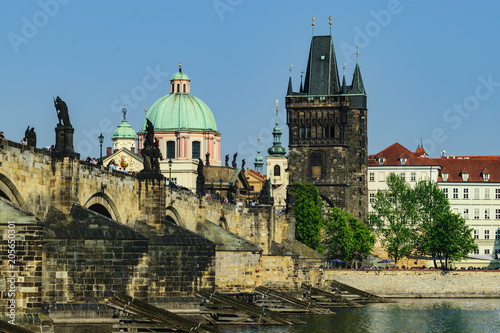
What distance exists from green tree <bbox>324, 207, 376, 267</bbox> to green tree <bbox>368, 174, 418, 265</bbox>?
2.74 meters

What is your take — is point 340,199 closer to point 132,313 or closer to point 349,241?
point 349,241

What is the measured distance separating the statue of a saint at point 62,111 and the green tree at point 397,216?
7665 cm

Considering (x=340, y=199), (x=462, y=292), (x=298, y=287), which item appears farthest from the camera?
(x=340, y=199)

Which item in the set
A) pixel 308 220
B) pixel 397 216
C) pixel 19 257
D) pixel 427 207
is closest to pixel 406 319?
pixel 19 257

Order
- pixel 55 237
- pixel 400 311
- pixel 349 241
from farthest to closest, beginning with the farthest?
pixel 349 241, pixel 400 311, pixel 55 237

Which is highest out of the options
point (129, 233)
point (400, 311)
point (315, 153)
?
point (315, 153)

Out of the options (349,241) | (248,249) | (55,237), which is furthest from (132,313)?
(349,241)

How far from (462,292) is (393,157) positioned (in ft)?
165

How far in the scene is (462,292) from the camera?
102 meters

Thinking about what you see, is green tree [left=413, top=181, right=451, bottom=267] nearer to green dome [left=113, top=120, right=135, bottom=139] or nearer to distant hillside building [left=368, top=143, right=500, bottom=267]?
distant hillside building [left=368, top=143, right=500, bottom=267]

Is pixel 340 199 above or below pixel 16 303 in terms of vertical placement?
above

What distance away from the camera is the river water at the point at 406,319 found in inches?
2446

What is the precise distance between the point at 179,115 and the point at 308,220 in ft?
171

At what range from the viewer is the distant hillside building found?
145625 millimetres
